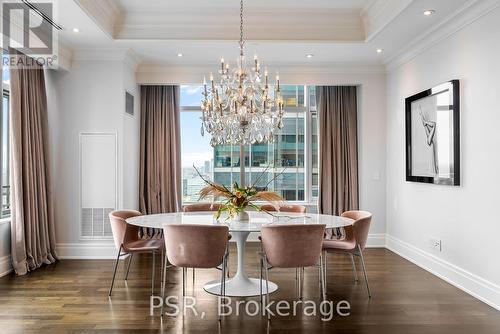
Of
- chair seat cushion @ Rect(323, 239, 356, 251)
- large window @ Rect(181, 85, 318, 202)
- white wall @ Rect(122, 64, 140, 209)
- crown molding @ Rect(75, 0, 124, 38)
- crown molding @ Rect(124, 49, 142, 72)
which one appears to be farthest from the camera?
large window @ Rect(181, 85, 318, 202)

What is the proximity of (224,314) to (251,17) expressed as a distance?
340cm

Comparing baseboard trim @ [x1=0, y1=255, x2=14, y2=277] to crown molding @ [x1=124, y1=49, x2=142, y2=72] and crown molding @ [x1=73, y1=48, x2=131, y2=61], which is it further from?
crown molding @ [x1=124, y1=49, x2=142, y2=72]

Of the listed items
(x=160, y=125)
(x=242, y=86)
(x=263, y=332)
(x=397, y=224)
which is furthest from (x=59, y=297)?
(x=397, y=224)

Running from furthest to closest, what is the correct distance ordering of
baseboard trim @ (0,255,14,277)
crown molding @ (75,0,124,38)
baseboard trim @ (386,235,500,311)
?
baseboard trim @ (0,255,14,277)
crown molding @ (75,0,124,38)
baseboard trim @ (386,235,500,311)

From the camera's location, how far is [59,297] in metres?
3.79

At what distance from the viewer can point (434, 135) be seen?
4.61 m

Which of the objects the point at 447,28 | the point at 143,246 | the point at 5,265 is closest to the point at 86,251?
the point at 5,265

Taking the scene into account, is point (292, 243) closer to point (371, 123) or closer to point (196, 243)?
point (196, 243)

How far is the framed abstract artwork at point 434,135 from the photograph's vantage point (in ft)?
13.7

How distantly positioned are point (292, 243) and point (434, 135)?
2.31 m

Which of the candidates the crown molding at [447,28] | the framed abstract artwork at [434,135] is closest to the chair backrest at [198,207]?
the framed abstract artwork at [434,135]

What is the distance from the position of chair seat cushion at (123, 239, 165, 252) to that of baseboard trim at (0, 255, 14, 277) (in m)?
1.53

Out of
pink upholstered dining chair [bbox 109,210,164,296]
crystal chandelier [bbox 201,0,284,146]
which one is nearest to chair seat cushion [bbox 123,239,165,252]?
pink upholstered dining chair [bbox 109,210,164,296]

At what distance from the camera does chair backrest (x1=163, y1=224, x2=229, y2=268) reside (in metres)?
3.30
